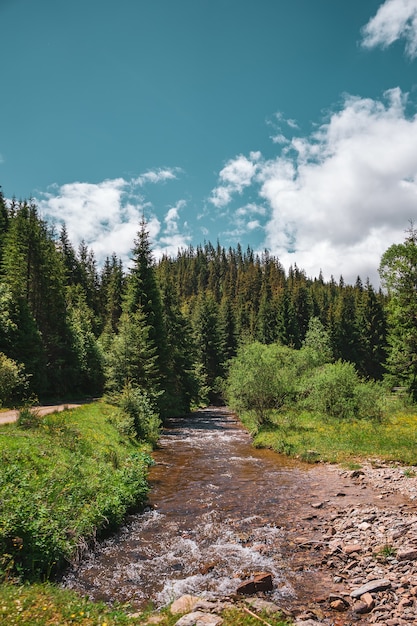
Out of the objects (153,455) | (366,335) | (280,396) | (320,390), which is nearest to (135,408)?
(153,455)

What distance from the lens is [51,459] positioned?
46.3 ft

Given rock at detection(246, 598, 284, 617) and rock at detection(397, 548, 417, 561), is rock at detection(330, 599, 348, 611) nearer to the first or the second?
rock at detection(246, 598, 284, 617)

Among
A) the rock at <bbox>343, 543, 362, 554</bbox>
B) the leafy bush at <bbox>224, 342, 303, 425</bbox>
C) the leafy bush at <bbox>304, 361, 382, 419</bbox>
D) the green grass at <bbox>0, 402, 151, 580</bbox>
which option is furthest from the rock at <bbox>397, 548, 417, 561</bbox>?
the leafy bush at <bbox>224, 342, 303, 425</bbox>

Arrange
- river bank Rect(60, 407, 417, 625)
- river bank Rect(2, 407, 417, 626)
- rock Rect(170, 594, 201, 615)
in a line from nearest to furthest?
rock Rect(170, 594, 201, 615)
river bank Rect(2, 407, 417, 626)
river bank Rect(60, 407, 417, 625)

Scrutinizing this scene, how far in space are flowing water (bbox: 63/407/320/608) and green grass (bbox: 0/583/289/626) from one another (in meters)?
1.15

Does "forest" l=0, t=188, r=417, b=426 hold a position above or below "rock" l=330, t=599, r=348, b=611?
above

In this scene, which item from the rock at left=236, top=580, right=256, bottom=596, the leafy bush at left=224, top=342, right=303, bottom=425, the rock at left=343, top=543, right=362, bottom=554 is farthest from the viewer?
the leafy bush at left=224, top=342, right=303, bottom=425

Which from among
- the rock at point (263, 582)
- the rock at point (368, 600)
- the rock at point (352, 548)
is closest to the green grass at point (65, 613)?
the rock at point (263, 582)

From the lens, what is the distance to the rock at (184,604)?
7253 mm

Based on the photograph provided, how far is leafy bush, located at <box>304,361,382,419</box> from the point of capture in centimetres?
2916

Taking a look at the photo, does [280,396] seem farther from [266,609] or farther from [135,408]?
[266,609]

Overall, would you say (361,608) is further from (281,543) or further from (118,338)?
(118,338)

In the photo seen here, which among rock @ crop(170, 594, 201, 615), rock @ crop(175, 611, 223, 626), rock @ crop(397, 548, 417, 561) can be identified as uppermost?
rock @ crop(175, 611, 223, 626)

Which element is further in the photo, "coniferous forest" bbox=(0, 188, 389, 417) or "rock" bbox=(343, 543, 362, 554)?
"coniferous forest" bbox=(0, 188, 389, 417)
